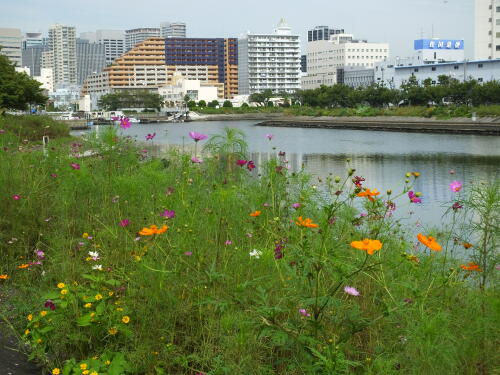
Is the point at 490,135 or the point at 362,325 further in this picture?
the point at 490,135

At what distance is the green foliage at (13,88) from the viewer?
3001 centimetres

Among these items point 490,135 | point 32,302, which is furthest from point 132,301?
point 490,135

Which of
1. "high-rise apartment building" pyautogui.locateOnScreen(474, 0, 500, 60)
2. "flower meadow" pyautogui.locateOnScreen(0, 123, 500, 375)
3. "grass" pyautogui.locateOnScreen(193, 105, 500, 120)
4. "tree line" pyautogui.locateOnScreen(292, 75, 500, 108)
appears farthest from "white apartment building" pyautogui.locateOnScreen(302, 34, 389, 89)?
"flower meadow" pyautogui.locateOnScreen(0, 123, 500, 375)

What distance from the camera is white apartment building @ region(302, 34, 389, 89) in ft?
436

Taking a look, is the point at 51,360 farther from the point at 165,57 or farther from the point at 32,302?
the point at 165,57

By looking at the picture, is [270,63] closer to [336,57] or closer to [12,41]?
[336,57]

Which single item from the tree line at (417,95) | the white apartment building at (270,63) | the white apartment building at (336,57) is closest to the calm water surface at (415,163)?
the tree line at (417,95)

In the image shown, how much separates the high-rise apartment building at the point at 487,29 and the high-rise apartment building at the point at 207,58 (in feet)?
267

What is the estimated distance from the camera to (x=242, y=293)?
11.0 feet

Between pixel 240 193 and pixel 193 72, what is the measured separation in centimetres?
14519

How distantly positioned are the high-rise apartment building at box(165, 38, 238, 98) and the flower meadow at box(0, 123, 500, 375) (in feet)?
471

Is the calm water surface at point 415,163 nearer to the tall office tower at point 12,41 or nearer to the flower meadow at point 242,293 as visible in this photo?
the flower meadow at point 242,293

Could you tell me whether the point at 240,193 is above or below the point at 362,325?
above

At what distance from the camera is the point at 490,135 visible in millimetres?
41312
